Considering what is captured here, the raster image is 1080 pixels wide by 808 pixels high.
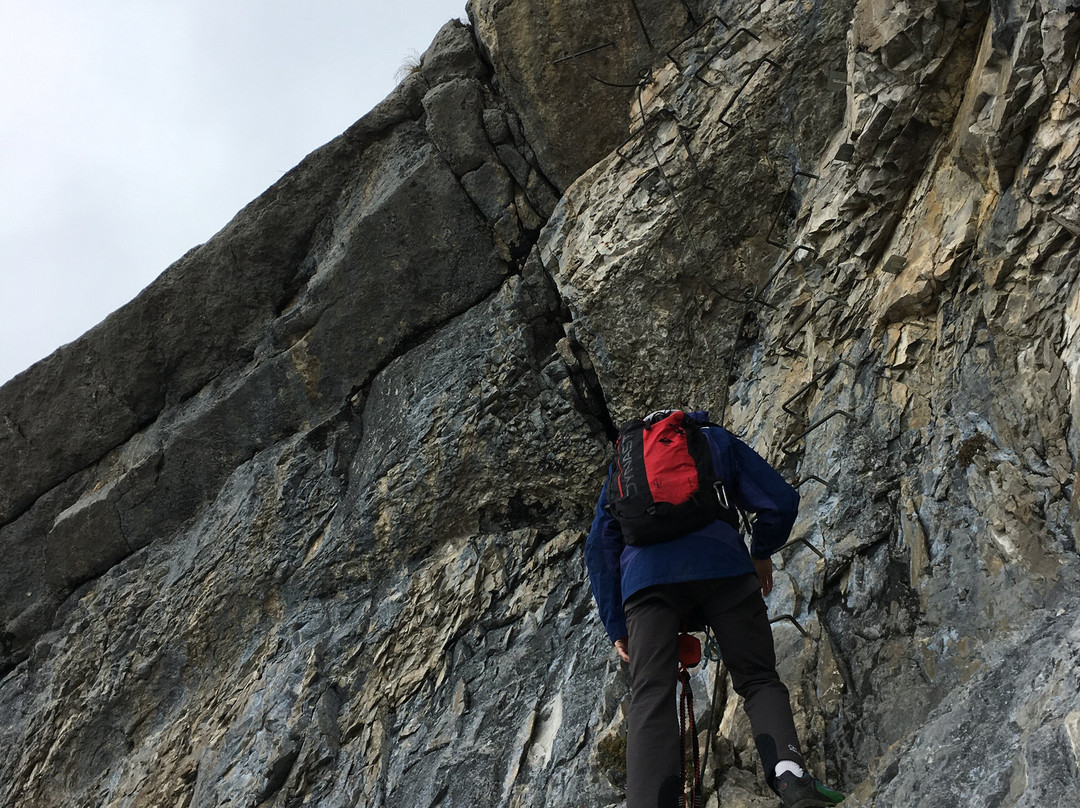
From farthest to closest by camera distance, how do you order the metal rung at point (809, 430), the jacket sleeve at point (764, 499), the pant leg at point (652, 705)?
the metal rung at point (809, 430) → the jacket sleeve at point (764, 499) → the pant leg at point (652, 705)

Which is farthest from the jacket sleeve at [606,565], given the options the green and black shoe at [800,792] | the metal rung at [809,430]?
the metal rung at [809,430]

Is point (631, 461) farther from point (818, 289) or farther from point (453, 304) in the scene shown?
point (453, 304)

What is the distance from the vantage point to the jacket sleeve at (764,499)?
4352 mm

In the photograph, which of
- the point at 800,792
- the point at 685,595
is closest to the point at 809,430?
the point at 685,595

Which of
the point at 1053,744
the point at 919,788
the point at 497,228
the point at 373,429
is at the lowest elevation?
the point at 919,788

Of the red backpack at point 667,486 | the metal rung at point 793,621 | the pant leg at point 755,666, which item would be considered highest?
the red backpack at point 667,486

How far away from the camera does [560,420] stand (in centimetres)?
835

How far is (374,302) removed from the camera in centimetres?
945

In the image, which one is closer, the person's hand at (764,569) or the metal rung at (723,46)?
the person's hand at (764,569)

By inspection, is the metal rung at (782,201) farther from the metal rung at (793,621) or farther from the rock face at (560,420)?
the metal rung at (793,621)

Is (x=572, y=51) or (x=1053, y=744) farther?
(x=572, y=51)

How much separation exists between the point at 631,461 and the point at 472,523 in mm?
4088

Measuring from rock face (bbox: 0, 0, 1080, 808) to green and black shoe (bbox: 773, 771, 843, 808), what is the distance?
271mm

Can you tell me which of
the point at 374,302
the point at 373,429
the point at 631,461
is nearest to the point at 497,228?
the point at 374,302
